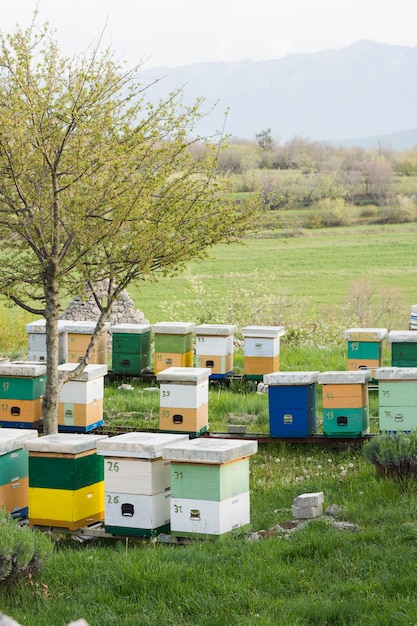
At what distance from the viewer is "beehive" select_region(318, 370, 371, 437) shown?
10.4 meters

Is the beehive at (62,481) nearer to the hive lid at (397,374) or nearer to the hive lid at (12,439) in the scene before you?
the hive lid at (12,439)

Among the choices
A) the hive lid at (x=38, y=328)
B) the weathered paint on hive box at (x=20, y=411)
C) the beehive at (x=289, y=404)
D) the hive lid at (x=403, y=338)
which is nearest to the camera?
the beehive at (x=289, y=404)

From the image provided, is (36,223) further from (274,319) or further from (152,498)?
(274,319)

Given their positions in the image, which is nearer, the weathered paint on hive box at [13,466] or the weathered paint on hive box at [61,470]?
the weathered paint on hive box at [61,470]

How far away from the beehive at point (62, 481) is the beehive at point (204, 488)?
0.79 metres

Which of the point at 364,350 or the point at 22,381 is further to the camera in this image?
the point at 364,350

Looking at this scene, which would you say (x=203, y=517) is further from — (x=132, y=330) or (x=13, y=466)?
(x=132, y=330)

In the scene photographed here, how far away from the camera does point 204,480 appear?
6902 millimetres

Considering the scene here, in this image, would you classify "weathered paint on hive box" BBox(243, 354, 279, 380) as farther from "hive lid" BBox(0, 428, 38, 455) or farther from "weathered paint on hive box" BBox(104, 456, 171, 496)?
"weathered paint on hive box" BBox(104, 456, 171, 496)

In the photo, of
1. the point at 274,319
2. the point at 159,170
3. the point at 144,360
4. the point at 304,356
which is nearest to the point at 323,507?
the point at 159,170

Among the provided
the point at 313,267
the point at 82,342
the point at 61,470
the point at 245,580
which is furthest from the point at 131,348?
the point at 313,267

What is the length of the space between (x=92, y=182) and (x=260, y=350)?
4.75m

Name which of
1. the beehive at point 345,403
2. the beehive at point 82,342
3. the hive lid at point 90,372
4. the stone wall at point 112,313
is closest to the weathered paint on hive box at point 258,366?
the beehive at point 82,342

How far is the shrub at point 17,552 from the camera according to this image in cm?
600
